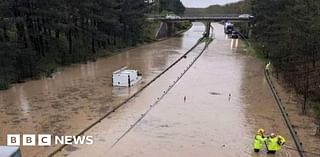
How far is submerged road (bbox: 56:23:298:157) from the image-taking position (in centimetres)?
1407

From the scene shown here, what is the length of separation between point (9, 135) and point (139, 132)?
16.0 feet

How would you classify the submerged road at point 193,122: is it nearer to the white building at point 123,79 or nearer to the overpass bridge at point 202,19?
the white building at point 123,79

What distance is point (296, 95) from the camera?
75.2 feet

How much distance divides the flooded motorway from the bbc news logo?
1.07 feet

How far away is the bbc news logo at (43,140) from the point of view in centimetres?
1446

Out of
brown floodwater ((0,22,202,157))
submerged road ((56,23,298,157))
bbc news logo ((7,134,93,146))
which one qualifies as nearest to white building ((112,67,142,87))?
brown floodwater ((0,22,202,157))

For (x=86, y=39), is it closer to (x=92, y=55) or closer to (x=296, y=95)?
(x=92, y=55)

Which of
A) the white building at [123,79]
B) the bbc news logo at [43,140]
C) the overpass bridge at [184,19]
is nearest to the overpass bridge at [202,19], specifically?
the overpass bridge at [184,19]

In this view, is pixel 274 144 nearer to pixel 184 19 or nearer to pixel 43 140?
pixel 43 140

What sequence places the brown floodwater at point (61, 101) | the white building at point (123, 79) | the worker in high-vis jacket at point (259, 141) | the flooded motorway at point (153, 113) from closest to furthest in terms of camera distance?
the worker in high-vis jacket at point (259, 141), the flooded motorway at point (153, 113), the brown floodwater at point (61, 101), the white building at point (123, 79)

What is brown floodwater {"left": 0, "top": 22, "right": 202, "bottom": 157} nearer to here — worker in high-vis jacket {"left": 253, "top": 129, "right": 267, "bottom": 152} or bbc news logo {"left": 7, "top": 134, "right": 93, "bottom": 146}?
bbc news logo {"left": 7, "top": 134, "right": 93, "bottom": 146}

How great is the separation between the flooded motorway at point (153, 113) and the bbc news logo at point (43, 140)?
12.9 inches

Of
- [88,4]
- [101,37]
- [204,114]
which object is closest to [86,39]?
[101,37]

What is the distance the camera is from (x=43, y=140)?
1480 cm
